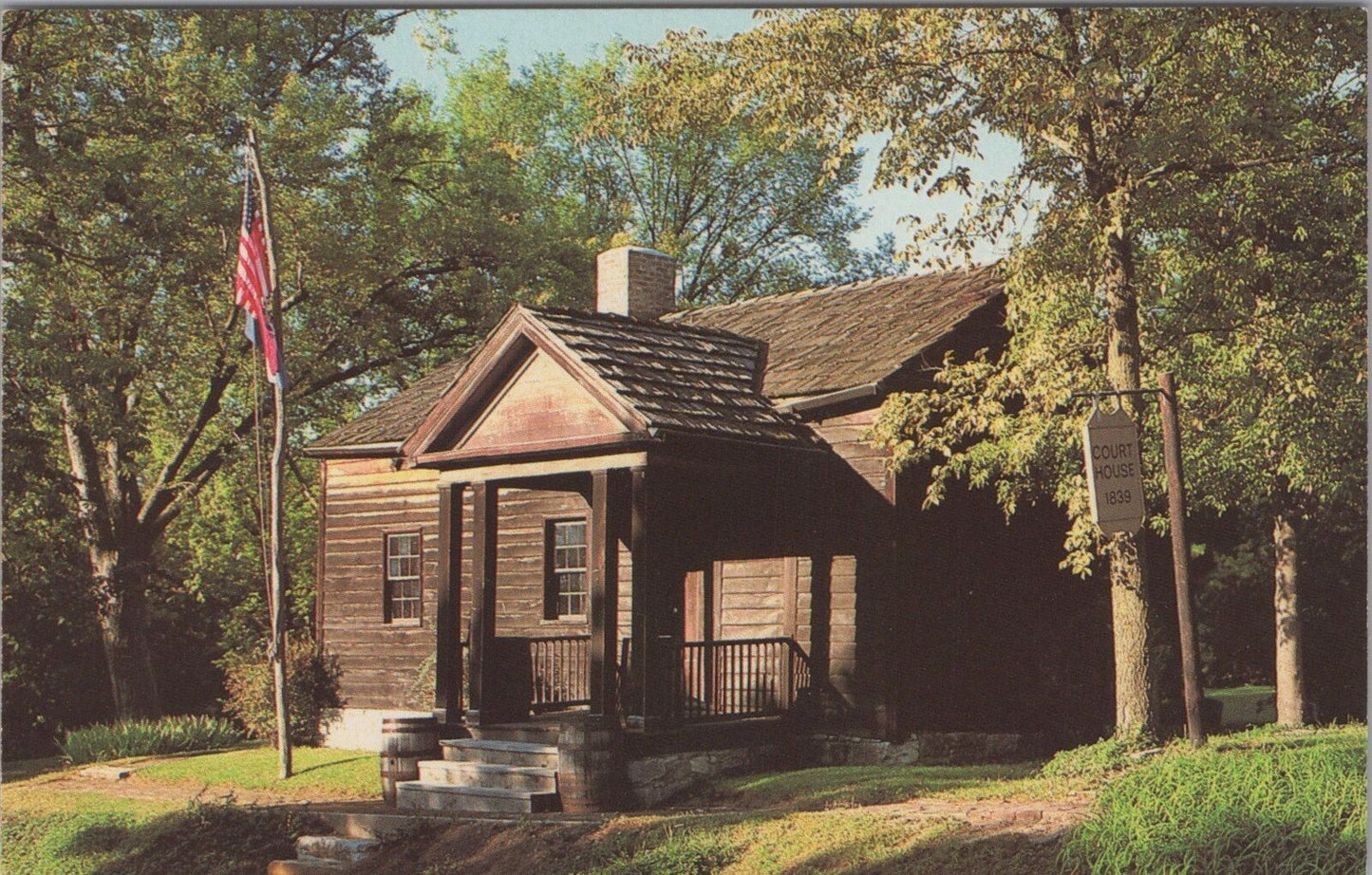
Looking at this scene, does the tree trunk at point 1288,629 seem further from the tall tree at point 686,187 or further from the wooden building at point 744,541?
the tall tree at point 686,187

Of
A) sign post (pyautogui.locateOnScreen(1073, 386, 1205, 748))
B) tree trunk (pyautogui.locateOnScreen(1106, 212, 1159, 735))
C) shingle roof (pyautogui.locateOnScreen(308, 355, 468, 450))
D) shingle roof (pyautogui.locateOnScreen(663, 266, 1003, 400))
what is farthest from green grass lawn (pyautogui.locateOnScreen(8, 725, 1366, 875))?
shingle roof (pyautogui.locateOnScreen(308, 355, 468, 450))

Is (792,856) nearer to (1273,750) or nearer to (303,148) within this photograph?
(1273,750)

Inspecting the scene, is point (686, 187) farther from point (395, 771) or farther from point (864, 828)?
point (864, 828)

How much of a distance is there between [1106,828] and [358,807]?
311 inches

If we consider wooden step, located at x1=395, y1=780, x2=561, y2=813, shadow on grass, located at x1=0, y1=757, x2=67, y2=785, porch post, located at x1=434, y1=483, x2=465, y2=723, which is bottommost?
shadow on grass, located at x1=0, y1=757, x2=67, y2=785

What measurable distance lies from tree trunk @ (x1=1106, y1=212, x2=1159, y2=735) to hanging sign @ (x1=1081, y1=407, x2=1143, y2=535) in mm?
1172

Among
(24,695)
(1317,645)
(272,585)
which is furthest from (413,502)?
(1317,645)

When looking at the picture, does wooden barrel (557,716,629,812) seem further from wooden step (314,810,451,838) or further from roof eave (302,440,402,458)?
roof eave (302,440,402,458)

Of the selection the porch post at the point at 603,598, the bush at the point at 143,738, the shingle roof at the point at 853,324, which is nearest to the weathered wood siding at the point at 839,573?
the shingle roof at the point at 853,324

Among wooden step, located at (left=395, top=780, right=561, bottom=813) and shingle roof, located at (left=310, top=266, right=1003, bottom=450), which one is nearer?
wooden step, located at (left=395, top=780, right=561, bottom=813)

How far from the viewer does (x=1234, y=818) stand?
8.39 m

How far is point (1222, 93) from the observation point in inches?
507

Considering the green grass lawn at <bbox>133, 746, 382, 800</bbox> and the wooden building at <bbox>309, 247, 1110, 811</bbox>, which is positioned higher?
the wooden building at <bbox>309, 247, 1110, 811</bbox>

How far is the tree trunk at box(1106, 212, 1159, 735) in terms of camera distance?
1256 cm
